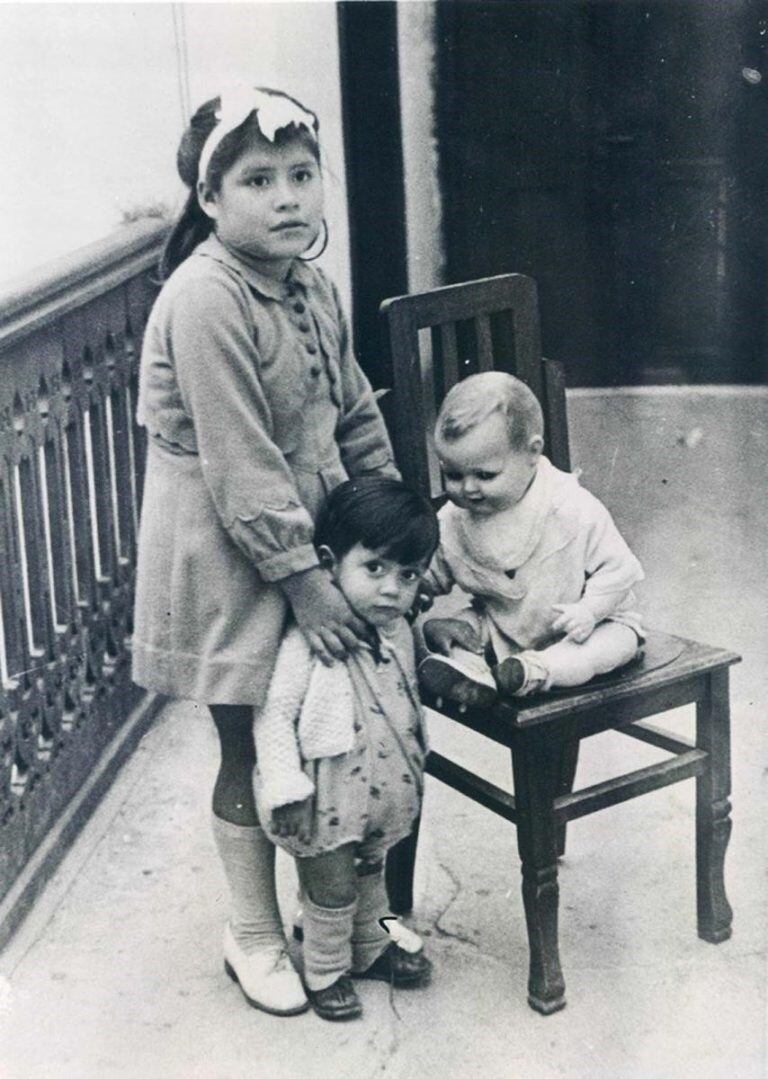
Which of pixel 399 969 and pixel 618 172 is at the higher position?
pixel 618 172

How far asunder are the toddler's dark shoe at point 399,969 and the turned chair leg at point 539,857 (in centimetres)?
21

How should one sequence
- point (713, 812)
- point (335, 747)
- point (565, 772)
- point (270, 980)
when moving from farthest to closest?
point (565, 772) < point (713, 812) < point (270, 980) < point (335, 747)

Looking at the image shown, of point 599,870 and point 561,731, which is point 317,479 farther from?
point 599,870

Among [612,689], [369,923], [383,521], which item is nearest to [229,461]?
[383,521]

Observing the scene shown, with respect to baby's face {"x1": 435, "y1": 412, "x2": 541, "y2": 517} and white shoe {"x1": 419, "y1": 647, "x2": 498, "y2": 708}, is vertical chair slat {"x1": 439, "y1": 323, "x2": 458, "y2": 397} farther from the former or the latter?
white shoe {"x1": 419, "y1": 647, "x2": 498, "y2": 708}

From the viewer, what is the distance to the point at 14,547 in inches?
113

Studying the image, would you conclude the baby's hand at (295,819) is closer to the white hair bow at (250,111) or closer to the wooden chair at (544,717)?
the wooden chair at (544,717)

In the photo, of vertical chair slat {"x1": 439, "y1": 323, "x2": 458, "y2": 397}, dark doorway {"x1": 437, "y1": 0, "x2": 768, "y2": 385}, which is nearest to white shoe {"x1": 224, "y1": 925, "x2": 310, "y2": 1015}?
vertical chair slat {"x1": 439, "y1": 323, "x2": 458, "y2": 397}

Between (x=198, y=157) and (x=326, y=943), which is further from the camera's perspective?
(x=326, y=943)

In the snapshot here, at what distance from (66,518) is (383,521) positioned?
3.69ft

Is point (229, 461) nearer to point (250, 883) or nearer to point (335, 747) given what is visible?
point (335, 747)

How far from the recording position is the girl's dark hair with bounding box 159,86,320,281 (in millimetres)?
2215

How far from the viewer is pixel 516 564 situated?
8.12 ft

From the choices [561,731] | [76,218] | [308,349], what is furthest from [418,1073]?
[76,218]
